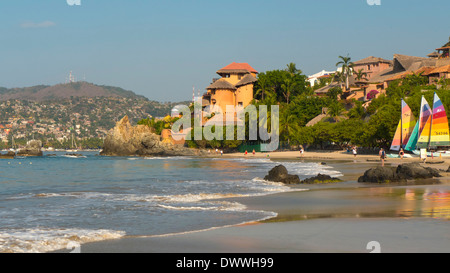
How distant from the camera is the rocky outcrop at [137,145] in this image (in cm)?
11756

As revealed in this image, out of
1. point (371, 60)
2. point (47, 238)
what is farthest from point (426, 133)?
point (371, 60)

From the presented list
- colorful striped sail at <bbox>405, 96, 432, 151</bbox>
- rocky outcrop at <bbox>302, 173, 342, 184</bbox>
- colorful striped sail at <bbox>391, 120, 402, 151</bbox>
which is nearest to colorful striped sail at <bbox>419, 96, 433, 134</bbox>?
colorful striped sail at <bbox>405, 96, 432, 151</bbox>

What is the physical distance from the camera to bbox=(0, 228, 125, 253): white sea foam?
13.0 m

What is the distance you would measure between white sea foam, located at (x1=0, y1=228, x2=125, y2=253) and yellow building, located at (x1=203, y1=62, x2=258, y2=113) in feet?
370

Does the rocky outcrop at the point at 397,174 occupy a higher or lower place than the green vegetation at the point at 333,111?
lower

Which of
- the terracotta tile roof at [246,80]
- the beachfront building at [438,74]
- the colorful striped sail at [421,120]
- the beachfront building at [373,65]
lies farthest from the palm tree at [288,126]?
the beachfront building at [373,65]

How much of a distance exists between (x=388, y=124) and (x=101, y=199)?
4974 centimetres

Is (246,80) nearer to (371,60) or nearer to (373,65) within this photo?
(373,65)

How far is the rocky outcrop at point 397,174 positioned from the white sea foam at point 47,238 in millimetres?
19684

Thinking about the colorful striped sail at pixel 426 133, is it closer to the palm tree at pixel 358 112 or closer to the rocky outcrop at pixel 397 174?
the rocky outcrop at pixel 397 174

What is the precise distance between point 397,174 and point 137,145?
99.9m

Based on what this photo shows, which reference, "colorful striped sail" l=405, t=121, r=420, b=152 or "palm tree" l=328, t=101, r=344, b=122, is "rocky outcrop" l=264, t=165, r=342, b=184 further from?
"palm tree" l=328, t=101, r=344, b=122

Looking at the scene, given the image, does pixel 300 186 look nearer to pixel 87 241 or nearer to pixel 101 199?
pixel 101 199

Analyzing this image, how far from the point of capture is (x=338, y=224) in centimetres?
1523
